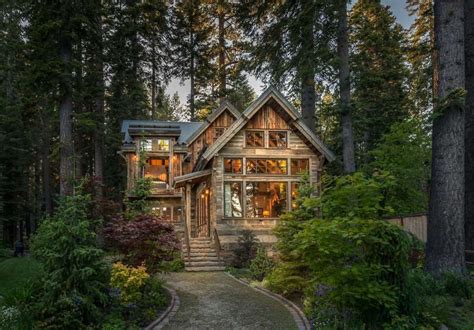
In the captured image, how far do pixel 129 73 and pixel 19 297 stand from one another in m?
21.7

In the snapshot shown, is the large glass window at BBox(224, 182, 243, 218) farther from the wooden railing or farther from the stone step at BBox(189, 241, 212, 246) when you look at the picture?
the stone step at BBox(189, 241, 212, 246)

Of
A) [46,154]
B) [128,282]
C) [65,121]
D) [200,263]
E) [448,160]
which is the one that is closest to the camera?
[128,282]

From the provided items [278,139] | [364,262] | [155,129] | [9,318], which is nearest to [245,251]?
[278,139]

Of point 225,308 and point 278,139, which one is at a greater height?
point 278,139

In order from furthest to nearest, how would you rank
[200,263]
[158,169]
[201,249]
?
[158,169], [201,249], [200,263]

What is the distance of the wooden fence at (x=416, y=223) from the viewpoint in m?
13.1

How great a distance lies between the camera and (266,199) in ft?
67.5

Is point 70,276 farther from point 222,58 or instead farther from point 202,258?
point 222,58

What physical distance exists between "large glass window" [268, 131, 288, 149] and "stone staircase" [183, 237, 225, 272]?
641 centimetres

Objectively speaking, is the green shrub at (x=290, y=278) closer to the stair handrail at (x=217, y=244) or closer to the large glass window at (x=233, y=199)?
the stair handrail at (x=217, y=244)

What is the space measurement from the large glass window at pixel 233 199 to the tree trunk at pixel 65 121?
767 centimetres

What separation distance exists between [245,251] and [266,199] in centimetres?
381

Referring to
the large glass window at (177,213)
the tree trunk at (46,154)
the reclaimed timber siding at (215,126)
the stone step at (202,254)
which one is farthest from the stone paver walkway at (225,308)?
the tree trunk at (46,154)

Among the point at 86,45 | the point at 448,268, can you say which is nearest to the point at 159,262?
the point at 448,268
